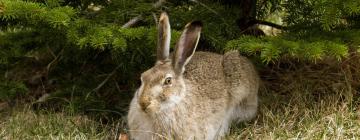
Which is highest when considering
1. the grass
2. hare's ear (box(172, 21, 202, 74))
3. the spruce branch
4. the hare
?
the spruce branch

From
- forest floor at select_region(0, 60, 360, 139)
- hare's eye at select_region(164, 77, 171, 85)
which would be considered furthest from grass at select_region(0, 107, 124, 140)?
hare's eye at select_region(164, 77, 171, 85)

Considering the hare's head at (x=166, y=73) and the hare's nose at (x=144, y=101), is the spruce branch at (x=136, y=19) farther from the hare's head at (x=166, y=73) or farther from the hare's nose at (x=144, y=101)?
the hare's nose at (x=144, y=101)

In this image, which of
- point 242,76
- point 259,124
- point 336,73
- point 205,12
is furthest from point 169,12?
point 336,73

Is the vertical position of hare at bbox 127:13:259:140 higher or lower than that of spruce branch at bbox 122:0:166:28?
lower

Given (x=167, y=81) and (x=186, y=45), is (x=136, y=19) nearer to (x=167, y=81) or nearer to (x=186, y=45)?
(x=186, y=45)

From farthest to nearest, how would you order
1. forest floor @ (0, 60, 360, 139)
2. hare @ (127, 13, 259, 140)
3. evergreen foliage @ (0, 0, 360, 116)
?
forest floor @ (0, 60, 360, 139) < evergreen foliage @ (0, 0, 360, 116) < hare @ (127, 13, 259, 140)

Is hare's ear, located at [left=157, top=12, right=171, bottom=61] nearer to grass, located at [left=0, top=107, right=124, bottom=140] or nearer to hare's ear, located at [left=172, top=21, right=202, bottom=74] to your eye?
hare's ear, located at [left=172, top=21, right=202, bottom=74]

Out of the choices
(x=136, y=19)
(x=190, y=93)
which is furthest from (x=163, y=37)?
(x=136, y=19)

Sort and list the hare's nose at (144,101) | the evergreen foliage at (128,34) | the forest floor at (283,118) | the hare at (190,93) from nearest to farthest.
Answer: the hare's nose at (144,101)
the hare at (190,93)
the evergreen foliage at (128,34)
the forest floor at (283,118)

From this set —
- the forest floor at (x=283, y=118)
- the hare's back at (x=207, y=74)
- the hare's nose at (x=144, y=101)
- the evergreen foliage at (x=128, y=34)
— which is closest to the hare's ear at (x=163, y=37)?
the evergreen foliage at (x=128, y=34)
